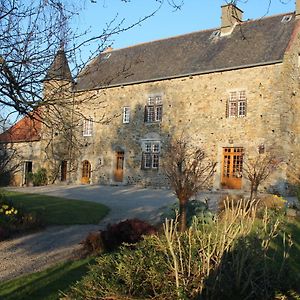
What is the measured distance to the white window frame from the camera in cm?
2223

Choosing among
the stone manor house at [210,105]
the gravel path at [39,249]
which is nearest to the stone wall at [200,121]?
the stone manor house at [210,105]

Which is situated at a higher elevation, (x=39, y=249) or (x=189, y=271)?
(x=189, y=271)

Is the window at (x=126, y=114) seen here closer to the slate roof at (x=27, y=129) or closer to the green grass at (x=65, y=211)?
the green grass at (x=65, y=211)

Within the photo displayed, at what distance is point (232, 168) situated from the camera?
22438 mm

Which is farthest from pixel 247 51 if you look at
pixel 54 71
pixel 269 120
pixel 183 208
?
pixel 54 71

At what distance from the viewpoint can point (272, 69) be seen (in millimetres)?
21062

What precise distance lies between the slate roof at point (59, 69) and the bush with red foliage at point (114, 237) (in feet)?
12.6

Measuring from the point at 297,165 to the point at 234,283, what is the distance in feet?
59.1

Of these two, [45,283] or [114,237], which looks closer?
[45,283]

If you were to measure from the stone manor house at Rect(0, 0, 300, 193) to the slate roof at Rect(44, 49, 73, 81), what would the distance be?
466 inches

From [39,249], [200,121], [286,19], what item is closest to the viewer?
[39,249]

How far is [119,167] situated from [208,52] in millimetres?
9251

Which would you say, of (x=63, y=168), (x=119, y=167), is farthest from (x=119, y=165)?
(x=63, y=168)

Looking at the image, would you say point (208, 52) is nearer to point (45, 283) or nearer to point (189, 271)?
point (45, 283)
